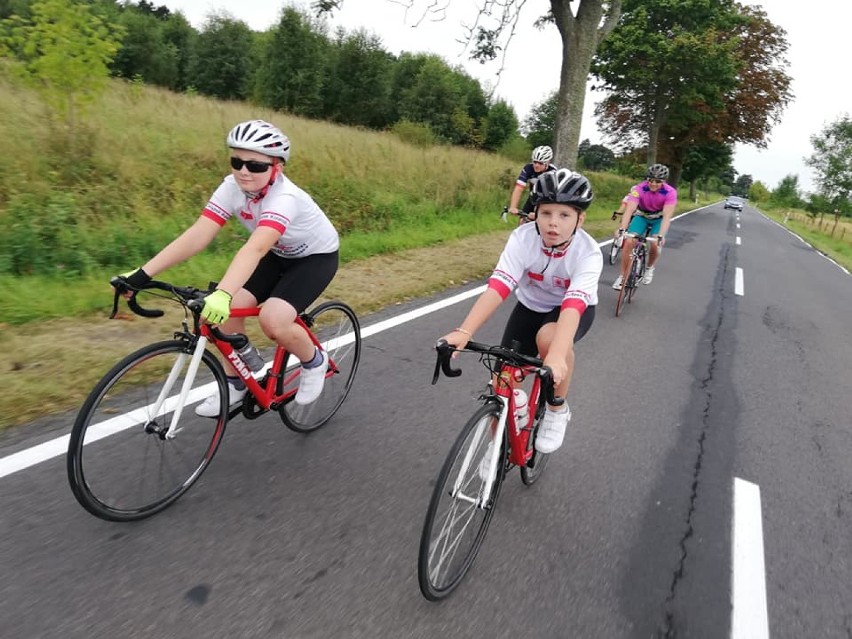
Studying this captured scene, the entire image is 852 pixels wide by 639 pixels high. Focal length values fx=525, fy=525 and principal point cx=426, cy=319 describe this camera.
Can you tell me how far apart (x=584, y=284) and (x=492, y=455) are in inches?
39.3

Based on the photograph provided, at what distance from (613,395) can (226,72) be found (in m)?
51.0

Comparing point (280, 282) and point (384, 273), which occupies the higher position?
point (280, 282)

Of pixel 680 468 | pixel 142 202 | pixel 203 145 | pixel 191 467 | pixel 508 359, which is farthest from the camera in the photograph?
pixel 203 145

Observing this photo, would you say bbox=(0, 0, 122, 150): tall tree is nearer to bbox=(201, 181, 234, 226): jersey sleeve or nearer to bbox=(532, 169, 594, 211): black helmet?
bbox=(201, 181, 234, 226): jersey sleeve

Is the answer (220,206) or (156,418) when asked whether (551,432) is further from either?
(220,206)

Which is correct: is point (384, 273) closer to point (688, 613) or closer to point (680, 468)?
point (680, 468)

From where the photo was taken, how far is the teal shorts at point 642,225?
8581 millimetres

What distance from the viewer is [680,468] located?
3.66 meters

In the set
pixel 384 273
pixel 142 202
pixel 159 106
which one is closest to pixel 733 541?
pixel 384 273

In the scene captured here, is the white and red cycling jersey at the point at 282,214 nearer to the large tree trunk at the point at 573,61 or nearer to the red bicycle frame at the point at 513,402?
the red bicycle frame at the point at 513,402

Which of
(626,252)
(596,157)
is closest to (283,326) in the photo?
(626,252)

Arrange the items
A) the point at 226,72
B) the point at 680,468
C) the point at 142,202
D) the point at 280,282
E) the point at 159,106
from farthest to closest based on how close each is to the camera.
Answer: the point at 226,72 < the point at 159,106 < the point at 142,202 < the point at 680,468 < the point at 280,282

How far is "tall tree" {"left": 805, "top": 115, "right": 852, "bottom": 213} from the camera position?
1286 inches

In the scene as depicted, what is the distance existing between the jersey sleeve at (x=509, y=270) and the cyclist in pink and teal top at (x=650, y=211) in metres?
5.23
